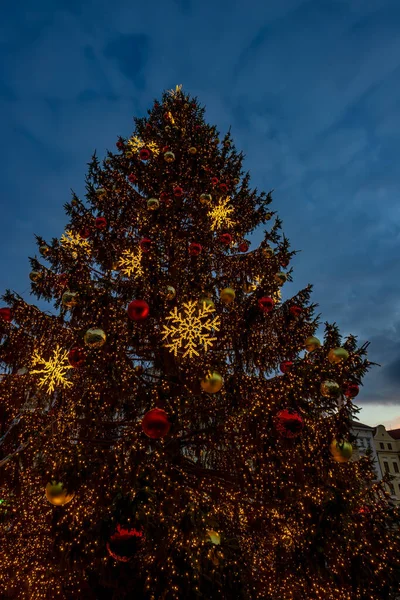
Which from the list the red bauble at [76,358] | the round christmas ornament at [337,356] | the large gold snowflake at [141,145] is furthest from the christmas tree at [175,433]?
the large gold snowflake at [141,145]

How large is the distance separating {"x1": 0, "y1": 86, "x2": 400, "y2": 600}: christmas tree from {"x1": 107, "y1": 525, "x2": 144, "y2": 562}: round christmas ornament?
16mm

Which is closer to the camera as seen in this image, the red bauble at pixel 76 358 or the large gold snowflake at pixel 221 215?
the red bauble at pixel 76 358

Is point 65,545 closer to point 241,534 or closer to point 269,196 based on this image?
point 241,534

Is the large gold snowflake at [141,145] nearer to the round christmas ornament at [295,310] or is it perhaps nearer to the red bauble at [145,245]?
the red bauble at [145,245]

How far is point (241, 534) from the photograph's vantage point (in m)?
4.97

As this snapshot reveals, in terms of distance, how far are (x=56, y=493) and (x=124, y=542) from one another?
33.1 inches

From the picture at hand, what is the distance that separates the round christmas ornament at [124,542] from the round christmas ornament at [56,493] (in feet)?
2.09

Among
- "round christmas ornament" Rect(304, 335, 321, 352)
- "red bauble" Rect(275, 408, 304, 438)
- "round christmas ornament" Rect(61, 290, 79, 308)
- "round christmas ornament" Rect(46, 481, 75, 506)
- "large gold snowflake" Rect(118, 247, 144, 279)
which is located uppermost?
"large gold snowflake" Rect(118, 247, 144, 279)

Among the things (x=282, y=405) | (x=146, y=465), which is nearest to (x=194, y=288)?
(x=282, y=405)

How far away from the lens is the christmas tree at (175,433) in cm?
340

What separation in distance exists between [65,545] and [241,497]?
240 cm

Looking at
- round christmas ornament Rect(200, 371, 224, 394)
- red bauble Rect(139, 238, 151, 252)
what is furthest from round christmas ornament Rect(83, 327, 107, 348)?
red bauble Rect(139, 238, 151, 252)

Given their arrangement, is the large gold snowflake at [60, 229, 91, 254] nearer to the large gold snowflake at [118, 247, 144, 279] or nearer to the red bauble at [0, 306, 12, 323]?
the large gold snowflake at [118, 247, 144, 279]

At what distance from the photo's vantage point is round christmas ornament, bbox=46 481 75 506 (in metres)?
3.13
